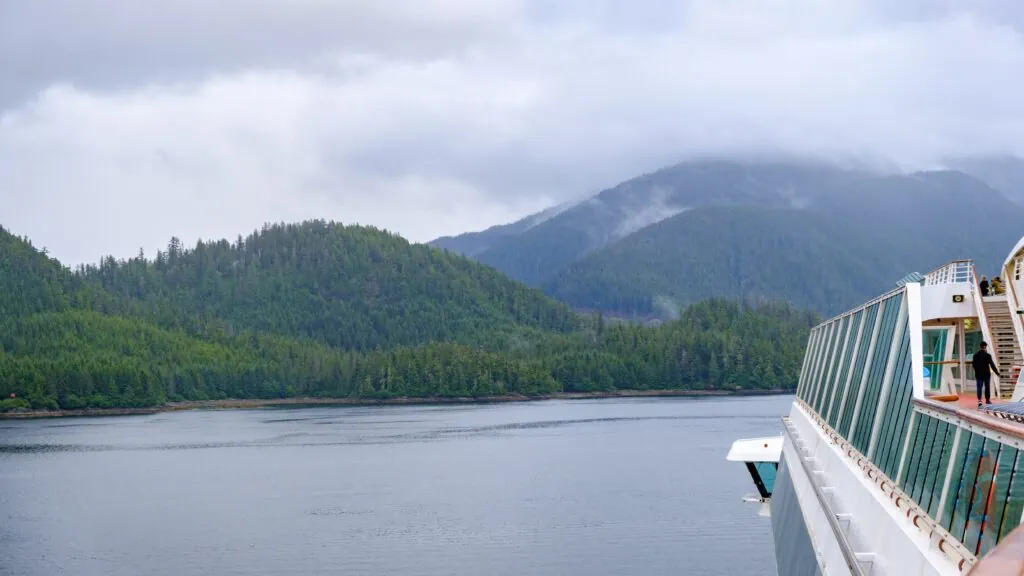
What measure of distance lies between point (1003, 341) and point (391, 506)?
49.8m

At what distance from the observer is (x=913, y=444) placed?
14492 millimetres

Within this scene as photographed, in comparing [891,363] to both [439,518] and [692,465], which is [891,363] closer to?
[439,518]

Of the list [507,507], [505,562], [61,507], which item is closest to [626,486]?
[507,507]

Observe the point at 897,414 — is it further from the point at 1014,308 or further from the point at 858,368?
the point at 1014,308

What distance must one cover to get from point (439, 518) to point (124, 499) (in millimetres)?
25449

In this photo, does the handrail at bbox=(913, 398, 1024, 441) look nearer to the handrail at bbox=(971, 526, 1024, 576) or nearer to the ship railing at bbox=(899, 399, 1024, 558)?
the ship railing at bbox=(899, 399, 1024, 558)

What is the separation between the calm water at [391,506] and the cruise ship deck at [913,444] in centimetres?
2111

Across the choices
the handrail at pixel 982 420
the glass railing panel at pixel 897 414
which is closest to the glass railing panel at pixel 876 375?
the glass railing panel at pixel 897 414

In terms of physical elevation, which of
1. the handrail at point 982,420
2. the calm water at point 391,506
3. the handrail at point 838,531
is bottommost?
the calm water at point 391,506

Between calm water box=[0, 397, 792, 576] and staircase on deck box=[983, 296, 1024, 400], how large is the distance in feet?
70.5

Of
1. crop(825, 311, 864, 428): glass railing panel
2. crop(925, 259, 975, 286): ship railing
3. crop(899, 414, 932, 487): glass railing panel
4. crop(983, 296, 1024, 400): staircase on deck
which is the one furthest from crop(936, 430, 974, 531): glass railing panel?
crop(925, 259, 975, 286): ship railing

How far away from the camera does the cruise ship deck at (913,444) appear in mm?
10508

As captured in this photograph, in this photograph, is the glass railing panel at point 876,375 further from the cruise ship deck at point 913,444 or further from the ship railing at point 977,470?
the ship railing at point 977,470

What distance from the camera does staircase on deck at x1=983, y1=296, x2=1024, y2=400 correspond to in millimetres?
24906
